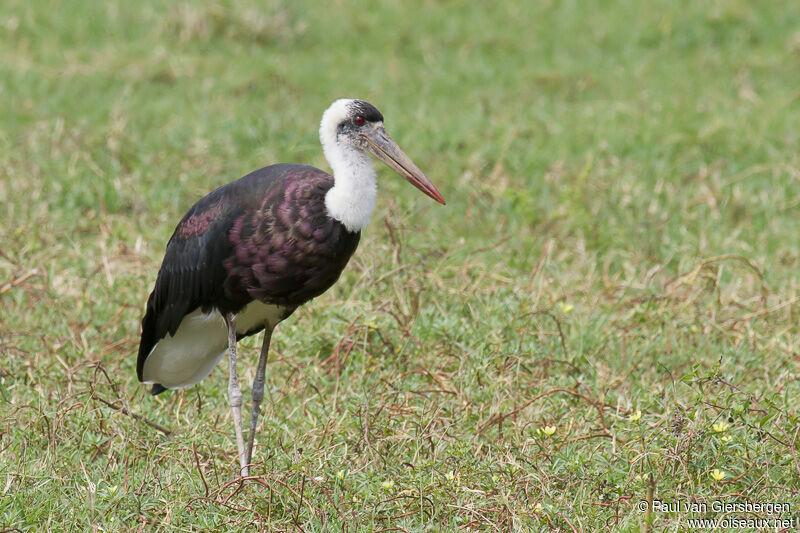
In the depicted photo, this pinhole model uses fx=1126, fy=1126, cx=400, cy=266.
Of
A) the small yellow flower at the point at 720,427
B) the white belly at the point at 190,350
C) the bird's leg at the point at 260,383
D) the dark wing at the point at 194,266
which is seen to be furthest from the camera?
the white belly at the point at 190,350

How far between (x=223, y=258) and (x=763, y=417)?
209 centimetres

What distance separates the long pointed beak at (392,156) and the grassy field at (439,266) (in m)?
0.90

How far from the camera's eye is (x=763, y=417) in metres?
4.18

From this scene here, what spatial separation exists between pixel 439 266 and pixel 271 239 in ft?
5.88

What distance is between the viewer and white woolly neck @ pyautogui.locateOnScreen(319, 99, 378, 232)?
3998 mm

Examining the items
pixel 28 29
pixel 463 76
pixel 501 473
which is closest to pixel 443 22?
pixel 463 76

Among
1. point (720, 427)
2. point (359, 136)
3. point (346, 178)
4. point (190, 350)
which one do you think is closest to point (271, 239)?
→ point (346, 178)

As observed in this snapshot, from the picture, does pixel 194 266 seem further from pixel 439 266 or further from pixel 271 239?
pixel 439 266

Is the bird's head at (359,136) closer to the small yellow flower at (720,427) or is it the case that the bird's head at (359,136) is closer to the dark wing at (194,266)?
the dark wing at (194,266)

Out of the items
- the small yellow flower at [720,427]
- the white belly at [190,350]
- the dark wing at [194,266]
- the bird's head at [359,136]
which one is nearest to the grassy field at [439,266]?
the small yellow flower at [720,427]

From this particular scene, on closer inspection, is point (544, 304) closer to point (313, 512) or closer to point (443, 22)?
point (313, 512)

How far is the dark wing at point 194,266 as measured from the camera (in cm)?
417

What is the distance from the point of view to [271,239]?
13.2 feet

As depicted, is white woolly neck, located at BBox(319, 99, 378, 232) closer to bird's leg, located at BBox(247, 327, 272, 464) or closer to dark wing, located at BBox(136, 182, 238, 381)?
dark wing, located at BBox(136, 182, 238, 381)
